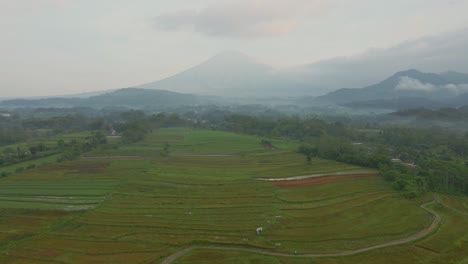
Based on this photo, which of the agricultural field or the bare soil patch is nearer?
the agricultural field

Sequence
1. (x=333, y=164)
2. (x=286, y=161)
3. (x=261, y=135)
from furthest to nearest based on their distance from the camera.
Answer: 1. (x=261, y=135)
2. (x=286, y=161)
3. (x=333, y=164)

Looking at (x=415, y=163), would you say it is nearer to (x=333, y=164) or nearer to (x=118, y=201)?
(x=333, y=164)

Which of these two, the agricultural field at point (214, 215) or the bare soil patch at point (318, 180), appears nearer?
the agricultural field at point (214, 215)

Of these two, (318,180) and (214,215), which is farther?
(318,180)

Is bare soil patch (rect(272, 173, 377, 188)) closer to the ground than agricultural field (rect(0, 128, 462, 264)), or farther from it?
farther from it

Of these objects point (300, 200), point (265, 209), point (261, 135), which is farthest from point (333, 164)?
point (261, 135)

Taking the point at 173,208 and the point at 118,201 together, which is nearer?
the point at 173,208

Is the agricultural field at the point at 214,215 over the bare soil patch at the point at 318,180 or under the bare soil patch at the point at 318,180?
under

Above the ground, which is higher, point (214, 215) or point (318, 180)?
point (318, 180)
